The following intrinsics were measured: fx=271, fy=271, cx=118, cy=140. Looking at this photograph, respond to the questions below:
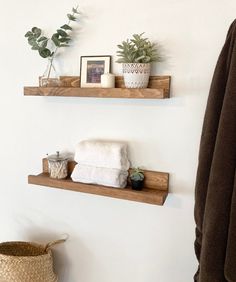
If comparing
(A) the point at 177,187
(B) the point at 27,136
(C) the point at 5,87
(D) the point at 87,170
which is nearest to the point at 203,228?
(A) the point at 177,187

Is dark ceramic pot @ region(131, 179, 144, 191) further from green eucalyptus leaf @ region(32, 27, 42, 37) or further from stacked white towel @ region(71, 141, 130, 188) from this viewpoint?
green eucalyptus leaf @ region(32, 27, 42, 37)

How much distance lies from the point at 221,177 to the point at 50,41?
956 mm

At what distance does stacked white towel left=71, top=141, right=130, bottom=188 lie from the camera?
44.0 inches

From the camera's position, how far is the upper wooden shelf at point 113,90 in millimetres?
1002

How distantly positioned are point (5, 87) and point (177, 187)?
100 cm

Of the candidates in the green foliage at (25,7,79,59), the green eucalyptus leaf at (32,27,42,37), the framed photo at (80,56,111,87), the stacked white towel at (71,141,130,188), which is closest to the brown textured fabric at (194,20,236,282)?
the stacked white towel at (71,141,130,188)

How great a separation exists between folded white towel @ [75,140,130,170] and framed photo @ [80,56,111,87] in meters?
0.26

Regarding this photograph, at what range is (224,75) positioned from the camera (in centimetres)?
87

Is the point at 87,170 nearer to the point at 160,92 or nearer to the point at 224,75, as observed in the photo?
the point at 160,92

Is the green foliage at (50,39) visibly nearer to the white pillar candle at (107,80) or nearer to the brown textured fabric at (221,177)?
the white pillar candle at (107,80)

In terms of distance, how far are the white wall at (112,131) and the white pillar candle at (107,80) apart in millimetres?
64

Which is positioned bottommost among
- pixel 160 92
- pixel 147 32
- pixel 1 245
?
pixel 1 245

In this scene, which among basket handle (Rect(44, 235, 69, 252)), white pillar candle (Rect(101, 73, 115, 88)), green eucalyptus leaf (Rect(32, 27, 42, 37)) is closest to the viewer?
white pillar candle (Rect(101, 73, 115, 88))

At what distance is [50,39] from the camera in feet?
4.13
